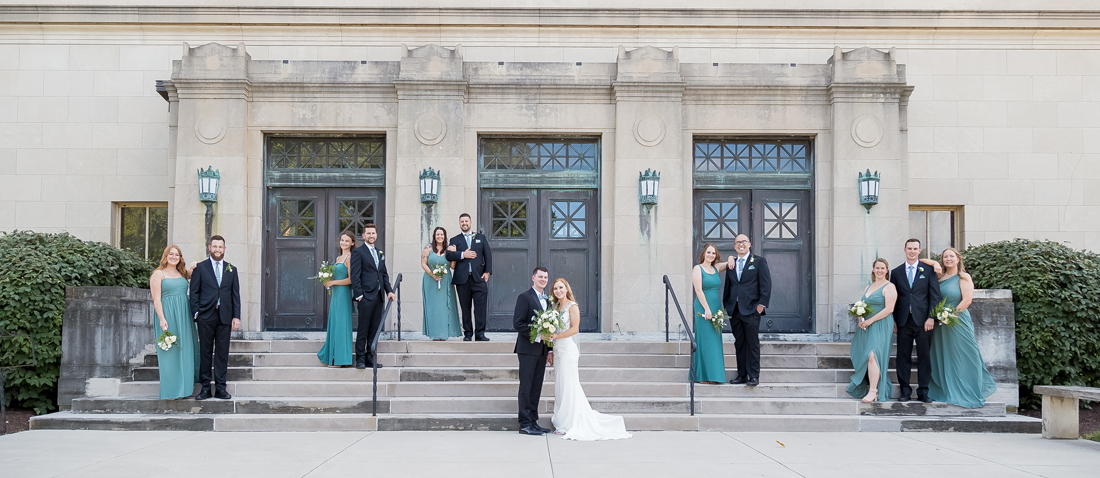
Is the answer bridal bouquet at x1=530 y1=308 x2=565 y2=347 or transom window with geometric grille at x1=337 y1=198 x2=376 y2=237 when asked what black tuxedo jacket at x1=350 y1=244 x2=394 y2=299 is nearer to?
bridal bouquet at x1=530 y1=308 x2=565 y2=347

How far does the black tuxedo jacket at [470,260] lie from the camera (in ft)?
41.0

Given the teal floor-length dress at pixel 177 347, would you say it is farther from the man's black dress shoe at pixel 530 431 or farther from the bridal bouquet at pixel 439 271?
the man's black dress shoe at pixel 530 431

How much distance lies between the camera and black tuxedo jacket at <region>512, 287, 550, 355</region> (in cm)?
966

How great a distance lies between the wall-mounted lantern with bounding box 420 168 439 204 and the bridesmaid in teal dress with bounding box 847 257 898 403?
6.44 metres

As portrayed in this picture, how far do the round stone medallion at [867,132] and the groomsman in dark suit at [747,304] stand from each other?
3846 millimetres

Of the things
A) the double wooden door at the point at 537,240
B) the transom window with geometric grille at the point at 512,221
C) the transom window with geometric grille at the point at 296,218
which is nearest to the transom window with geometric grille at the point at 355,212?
the transom window with geometric grille at the point at 296,218

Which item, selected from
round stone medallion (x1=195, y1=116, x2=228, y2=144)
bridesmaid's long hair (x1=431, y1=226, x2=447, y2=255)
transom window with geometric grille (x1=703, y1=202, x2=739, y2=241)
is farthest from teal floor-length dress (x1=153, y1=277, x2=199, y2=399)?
transom window with geometric grille (x1=703, y1=202, x2=739, y2=241)

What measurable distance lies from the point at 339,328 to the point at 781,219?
7378mm

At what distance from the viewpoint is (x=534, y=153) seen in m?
14.7

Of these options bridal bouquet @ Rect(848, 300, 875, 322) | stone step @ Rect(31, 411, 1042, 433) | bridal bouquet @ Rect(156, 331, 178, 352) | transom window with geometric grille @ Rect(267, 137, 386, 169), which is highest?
transom window with geometric grille @ Rect(267, 137, 386, 169)

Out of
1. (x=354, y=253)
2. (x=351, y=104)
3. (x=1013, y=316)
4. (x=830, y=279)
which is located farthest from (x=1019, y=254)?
(x=351, y=104)

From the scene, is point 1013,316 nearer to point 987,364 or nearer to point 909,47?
point 987,364

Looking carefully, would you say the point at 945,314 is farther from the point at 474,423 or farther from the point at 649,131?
the point at 474,423

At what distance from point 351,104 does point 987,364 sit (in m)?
9.99
